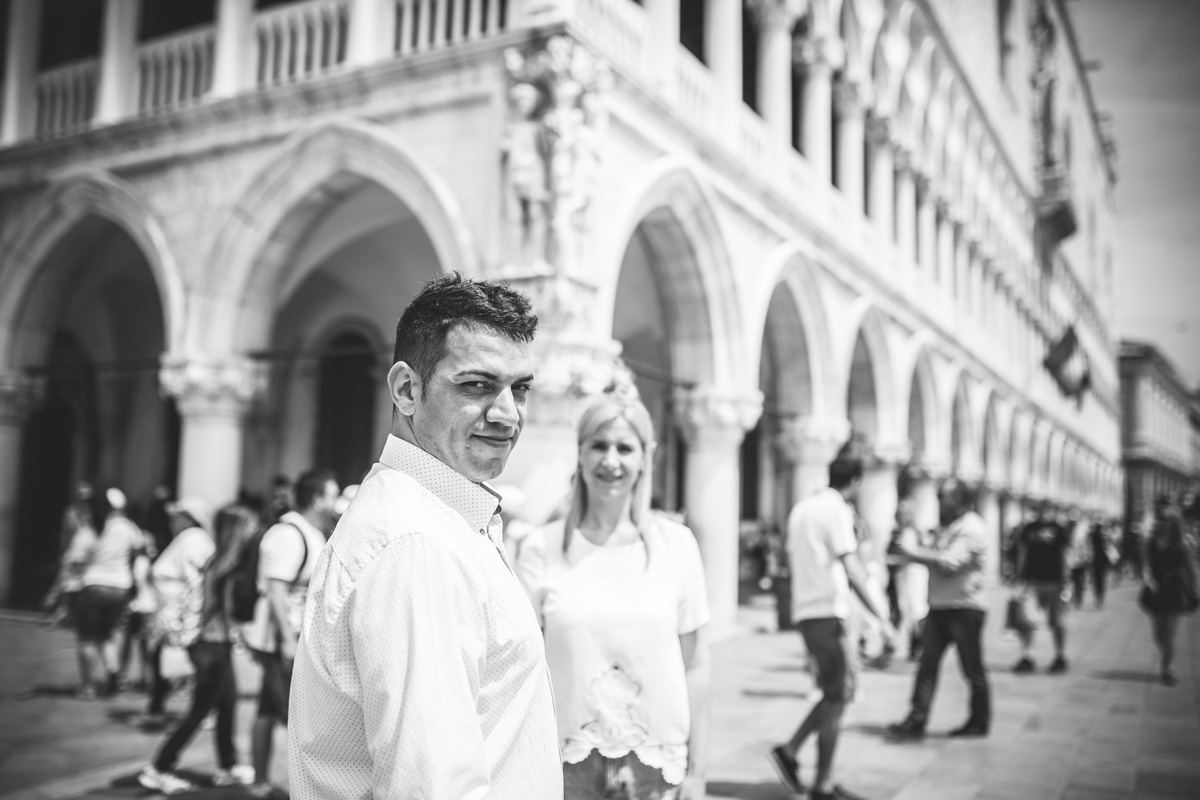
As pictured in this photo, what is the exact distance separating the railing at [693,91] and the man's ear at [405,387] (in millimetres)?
8779

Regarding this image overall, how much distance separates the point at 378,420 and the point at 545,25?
7417 mm

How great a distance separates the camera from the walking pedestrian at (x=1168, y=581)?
9.20 m

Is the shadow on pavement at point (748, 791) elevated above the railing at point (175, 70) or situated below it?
below

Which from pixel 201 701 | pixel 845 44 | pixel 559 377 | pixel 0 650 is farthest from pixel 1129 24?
pixel 0 650

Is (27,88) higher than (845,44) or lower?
lower

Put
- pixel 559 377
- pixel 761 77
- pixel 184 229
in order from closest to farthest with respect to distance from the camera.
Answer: pixel 559 377 → pixel 184 229 → pixel 761 77

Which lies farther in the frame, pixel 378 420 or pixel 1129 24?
pixel 378 420

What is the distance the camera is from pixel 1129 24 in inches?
331


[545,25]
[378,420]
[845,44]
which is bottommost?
[378,420]

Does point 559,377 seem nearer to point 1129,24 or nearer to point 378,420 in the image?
point 1129,24

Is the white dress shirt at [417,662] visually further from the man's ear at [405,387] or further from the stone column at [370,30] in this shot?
the stone column at [370,30]

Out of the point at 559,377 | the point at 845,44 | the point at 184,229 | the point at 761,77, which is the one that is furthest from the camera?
the point at 845,44

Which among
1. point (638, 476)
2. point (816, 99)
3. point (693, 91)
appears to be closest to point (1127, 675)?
point (693, 91)

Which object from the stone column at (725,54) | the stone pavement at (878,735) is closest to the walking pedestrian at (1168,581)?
the stone pavement at (878,735)
